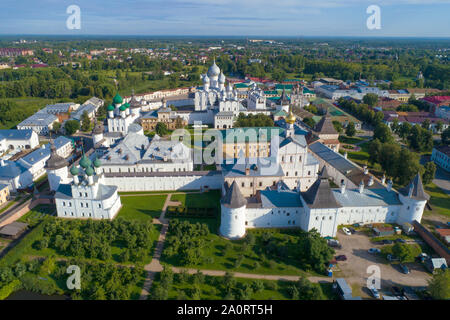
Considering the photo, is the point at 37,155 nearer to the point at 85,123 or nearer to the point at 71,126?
the point at 71,126

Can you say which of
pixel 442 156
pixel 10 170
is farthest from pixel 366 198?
pixel 10 170

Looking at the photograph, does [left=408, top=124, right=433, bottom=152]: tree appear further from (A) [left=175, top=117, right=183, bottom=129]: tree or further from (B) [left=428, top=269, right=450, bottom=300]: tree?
(A) [left=175, top=117, right=183, bottom=129]: tree

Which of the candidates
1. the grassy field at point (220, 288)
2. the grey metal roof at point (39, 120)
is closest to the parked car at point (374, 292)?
the grassy field at point (220, 288)

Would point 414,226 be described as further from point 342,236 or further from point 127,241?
point 127,241

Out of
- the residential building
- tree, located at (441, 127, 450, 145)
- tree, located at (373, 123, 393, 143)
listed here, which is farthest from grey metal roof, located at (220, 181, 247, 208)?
tree, located at (441, 127, 450, 145)

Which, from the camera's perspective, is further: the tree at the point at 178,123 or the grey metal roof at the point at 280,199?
the tree at the point at 178,123

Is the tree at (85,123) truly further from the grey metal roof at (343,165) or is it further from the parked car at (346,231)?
the parked car at (346,231)
